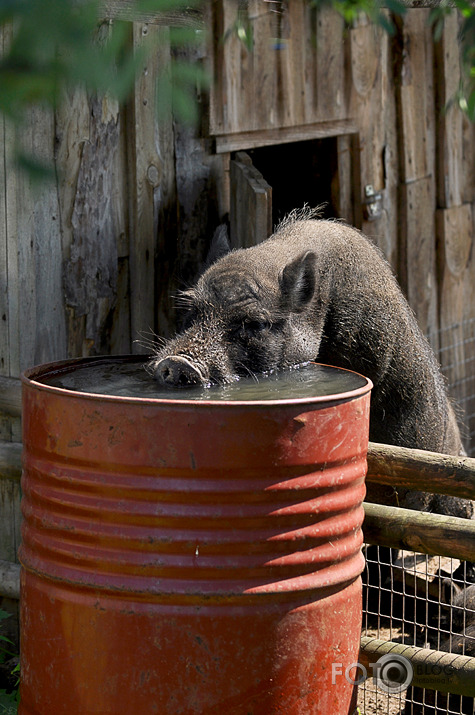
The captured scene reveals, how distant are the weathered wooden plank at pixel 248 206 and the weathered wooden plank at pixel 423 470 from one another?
199cm

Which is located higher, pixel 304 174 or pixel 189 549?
pixel 304 174

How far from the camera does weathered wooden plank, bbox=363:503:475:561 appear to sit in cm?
324

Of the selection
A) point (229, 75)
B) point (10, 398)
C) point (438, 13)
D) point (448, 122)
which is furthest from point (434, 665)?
point (448, 122)

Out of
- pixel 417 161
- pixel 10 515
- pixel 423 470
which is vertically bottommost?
pixel 10 515

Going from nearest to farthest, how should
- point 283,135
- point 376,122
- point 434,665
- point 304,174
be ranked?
point 434,665 → point 283,135 → point 376,122 → point 304,174

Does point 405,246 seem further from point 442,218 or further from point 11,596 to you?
point 11,596

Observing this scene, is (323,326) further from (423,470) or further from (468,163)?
(468,163)

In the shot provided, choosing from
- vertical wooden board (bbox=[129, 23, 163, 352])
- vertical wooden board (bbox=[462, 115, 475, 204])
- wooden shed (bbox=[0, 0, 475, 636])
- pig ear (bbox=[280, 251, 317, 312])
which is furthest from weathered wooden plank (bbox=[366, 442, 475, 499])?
vertical wooden board (bbox=[462, 115, 475, 204])

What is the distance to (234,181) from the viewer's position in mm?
5199

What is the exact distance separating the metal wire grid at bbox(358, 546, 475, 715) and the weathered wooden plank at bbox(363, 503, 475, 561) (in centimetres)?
18

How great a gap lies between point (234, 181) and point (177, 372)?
2.07 m

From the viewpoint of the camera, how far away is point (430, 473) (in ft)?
11.1

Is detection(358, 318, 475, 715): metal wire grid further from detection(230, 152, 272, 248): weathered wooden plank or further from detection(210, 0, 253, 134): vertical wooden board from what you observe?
detection(210, 0, 253, 134): vertical wooden board

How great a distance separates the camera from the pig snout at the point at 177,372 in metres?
3.37
